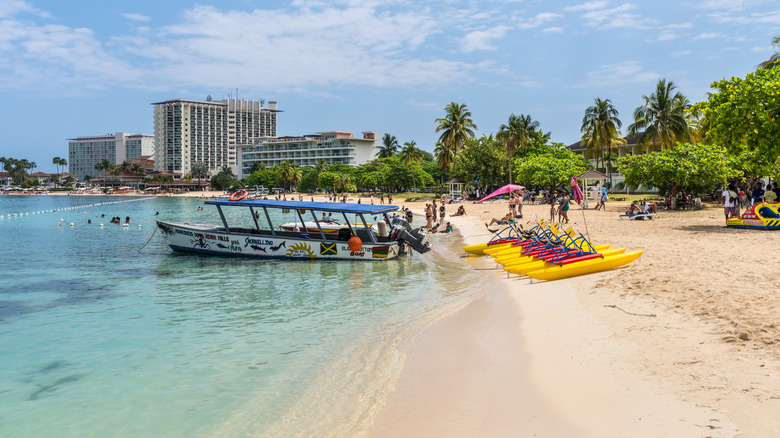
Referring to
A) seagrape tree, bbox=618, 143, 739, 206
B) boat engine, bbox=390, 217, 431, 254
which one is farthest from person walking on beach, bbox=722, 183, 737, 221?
boat engine, bbox=390, 217, 431, 254

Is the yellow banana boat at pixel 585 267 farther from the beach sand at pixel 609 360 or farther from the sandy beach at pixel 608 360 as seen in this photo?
the beach sand at pixel 609 360

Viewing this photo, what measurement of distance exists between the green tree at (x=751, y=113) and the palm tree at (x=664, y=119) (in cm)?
3192

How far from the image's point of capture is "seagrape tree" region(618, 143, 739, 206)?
108ft

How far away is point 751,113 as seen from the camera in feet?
66.3

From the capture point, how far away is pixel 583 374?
23.3ft

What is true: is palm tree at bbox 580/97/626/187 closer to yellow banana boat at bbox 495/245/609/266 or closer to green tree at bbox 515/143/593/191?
green tree at bbox 515/143/593/191

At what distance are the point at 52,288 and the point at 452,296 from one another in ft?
41.5

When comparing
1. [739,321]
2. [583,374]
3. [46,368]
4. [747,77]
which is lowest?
[46,368]

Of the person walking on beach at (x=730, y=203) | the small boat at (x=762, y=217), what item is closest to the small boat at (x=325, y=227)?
the small boat at (x=762, y=217)

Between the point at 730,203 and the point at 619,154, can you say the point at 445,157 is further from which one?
the point at 730,203

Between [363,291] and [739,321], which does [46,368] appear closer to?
A: [363,291]

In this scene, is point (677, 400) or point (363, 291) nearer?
point (677, 400)

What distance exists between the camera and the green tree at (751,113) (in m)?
19.8

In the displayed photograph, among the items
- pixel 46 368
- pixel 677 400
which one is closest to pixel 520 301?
pixel 677 400
